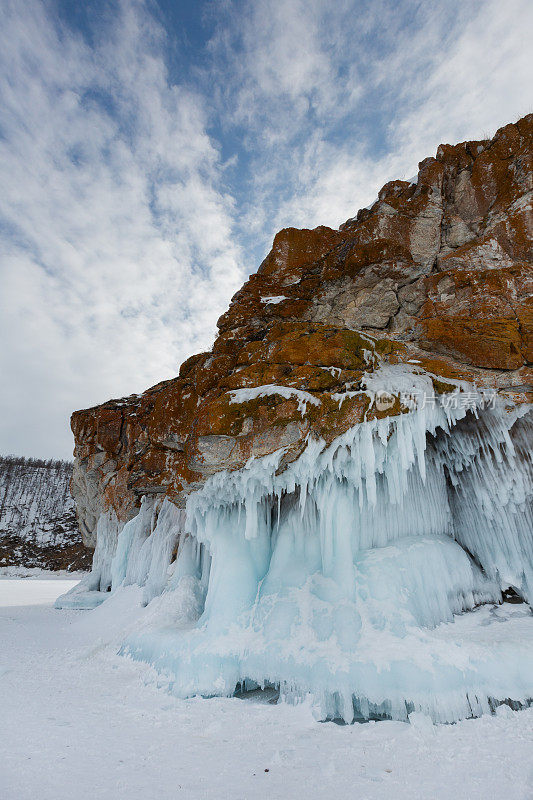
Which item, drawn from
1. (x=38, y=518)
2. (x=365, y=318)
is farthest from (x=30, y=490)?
(x=365, y=318)

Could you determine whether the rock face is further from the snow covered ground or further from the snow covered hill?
the snow covered hill

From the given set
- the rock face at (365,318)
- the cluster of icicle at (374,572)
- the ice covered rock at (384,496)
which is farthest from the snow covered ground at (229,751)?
the rock face at (365,318)

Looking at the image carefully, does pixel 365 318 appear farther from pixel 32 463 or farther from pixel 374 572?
pixel 32 463

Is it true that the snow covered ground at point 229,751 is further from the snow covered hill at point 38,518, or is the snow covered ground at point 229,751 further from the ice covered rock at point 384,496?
the snow covered hill at point 38,518

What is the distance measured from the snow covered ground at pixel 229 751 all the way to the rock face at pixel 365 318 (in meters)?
3.46

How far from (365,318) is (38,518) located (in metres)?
55.8

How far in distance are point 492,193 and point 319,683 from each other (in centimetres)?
1058

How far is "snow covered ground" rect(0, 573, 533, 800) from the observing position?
9.95 ft

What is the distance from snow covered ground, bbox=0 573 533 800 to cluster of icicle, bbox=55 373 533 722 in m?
0.40

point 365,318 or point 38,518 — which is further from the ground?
point 365,318

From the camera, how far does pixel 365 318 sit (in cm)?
895

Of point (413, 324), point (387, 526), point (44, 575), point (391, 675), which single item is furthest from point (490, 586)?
point (44, 575)

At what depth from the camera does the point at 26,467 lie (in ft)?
208

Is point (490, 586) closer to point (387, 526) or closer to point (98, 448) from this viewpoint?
point (387, 526)
